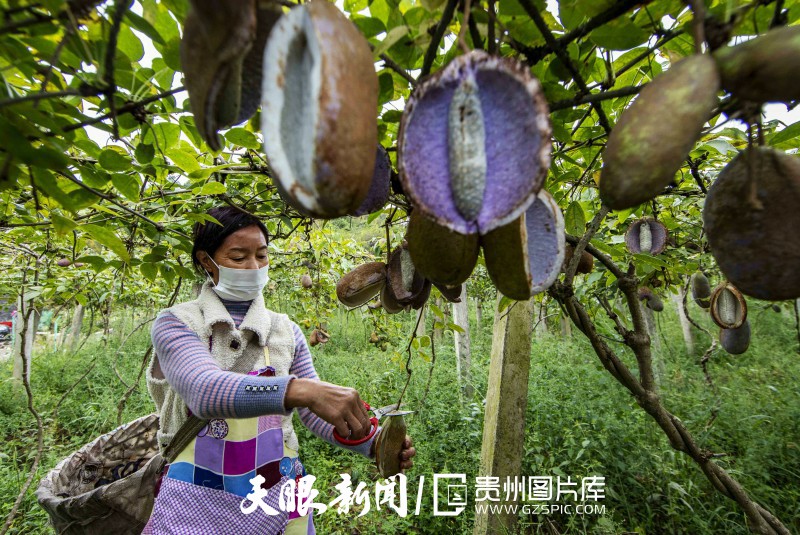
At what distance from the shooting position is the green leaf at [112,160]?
915 mm

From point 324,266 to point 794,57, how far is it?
480 cm

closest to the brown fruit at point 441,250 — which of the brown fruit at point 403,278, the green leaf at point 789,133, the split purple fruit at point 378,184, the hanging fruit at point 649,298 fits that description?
the split purple fruit at point 378,184

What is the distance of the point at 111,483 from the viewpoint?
5.78 feet

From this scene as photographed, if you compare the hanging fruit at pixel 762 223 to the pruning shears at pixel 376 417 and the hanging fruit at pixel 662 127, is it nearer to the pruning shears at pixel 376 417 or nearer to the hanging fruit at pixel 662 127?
the hanging fruit at pixel 662 127

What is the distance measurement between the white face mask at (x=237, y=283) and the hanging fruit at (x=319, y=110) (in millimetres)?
1288

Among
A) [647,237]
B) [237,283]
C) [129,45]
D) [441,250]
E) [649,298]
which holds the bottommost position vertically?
[441,250]

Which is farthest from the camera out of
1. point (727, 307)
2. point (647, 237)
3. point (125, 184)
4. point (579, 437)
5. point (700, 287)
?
point (579, 437)

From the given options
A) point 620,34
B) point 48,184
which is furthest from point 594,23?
point 48,184

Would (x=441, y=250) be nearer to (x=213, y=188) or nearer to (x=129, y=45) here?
(x=129, y=45)

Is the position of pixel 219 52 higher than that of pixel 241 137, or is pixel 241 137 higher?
pixel 241 137

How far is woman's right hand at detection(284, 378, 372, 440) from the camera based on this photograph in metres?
1.04

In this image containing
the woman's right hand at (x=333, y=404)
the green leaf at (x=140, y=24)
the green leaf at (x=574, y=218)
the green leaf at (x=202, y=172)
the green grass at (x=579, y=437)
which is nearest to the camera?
the green leaf at (x=140, y=24)

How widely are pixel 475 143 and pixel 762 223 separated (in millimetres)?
339

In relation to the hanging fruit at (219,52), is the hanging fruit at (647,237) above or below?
above
